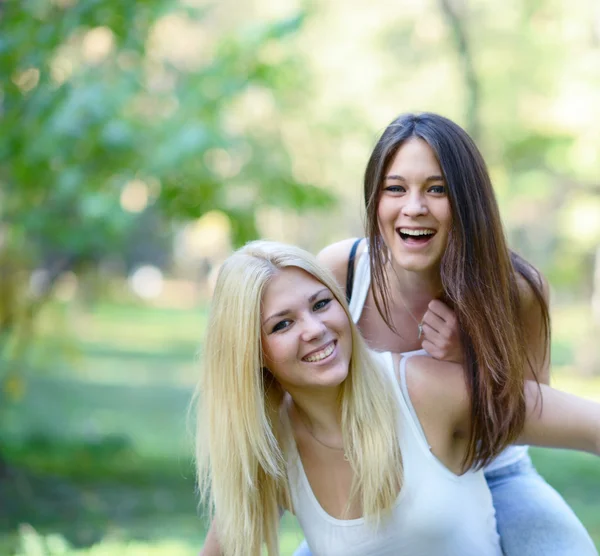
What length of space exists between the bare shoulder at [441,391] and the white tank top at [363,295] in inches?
18.2

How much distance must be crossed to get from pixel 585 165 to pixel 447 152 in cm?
852

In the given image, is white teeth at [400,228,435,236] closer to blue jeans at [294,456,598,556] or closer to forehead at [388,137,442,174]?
forehead at [388,137,442,174]

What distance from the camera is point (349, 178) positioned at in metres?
17.2

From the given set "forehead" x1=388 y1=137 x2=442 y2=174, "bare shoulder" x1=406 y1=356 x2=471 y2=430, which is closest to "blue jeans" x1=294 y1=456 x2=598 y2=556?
"bare shoulder" x1=406 y1=356 x2=471 y2=430

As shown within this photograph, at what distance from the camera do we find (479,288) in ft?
9.30

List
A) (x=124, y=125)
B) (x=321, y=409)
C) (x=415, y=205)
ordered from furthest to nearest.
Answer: (x=124, y=125) < (x=321, y=409) < (x=415, y=205)

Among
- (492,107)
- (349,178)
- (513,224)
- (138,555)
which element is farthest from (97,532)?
(513,224)

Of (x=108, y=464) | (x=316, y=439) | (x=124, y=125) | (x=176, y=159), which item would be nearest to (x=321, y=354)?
(x=316, y=439)

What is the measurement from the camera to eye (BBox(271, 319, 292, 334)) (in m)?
2.80

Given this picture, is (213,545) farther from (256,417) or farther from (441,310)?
(441,310)

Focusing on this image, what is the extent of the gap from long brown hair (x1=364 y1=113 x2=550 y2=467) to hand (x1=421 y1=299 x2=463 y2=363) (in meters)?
0.04

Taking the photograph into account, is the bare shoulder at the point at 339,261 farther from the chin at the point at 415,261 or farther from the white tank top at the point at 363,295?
the chin at the point at 415,261

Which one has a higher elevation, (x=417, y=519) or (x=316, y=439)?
(x=316, y=439)

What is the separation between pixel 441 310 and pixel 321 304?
0.42 m
